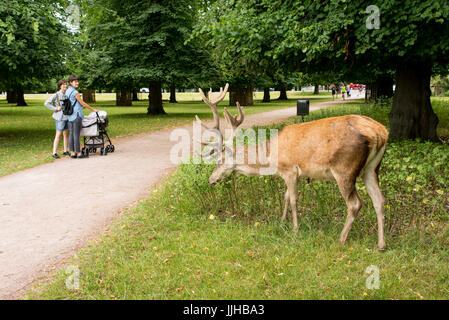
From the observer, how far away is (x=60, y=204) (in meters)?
7.19

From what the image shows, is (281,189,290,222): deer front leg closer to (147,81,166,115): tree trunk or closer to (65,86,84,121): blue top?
(65,86,84,121): blue top

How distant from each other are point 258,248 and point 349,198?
124 centimetres

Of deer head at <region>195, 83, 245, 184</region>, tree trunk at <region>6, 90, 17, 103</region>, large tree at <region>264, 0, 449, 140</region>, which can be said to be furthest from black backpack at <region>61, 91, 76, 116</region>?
tree trunk at <region>6, 90, 17, 103</region>

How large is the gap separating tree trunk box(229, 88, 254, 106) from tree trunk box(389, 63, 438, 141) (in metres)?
25.3

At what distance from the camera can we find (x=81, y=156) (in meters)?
11.4

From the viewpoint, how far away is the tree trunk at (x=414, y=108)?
11.2m

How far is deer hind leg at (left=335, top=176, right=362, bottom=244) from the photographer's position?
14.9 ft

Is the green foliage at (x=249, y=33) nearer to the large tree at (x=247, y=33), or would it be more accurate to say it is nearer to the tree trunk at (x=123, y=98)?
the large tree at (x=247, y=33)

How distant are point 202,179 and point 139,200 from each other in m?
1.90

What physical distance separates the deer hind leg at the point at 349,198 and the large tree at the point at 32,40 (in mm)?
9759

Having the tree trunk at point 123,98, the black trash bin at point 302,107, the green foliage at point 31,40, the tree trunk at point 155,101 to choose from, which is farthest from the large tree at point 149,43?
the tree trunk at point 123,98

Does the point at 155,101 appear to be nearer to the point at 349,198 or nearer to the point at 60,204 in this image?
the point at 60,204

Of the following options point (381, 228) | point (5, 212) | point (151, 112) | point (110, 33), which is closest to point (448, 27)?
point (381, 228)
